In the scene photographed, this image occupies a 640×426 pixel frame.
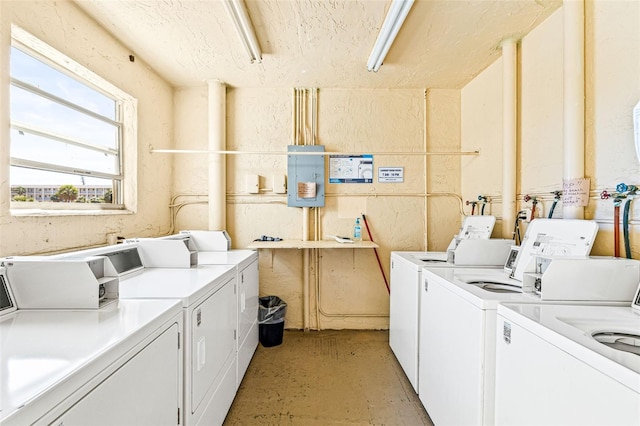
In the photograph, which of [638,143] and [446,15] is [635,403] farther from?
[446,15]

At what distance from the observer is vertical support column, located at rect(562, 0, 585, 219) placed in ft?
5.02

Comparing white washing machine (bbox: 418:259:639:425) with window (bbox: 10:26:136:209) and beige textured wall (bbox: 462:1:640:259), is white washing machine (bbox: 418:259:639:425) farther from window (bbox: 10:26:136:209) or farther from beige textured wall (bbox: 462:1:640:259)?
window (bbox: 10:26:136:209)

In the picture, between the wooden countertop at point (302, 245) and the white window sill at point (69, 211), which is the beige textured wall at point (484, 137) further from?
the white window sill at point (69, 211)

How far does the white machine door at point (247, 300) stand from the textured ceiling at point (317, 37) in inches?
70.3

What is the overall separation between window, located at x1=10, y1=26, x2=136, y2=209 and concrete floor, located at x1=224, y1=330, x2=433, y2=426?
1834 mm

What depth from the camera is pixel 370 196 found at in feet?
9.50

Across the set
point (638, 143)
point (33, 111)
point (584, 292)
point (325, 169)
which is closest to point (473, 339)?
point (584, 292)

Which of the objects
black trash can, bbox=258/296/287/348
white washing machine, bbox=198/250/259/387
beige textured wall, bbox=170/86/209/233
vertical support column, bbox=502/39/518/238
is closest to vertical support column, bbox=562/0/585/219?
vertical support column, bbox=502/39/518/238

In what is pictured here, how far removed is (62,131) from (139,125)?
0.66 meters

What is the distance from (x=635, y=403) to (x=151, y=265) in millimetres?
2181

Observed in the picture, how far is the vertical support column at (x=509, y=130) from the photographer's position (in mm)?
2098

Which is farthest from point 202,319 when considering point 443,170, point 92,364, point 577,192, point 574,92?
point 443,170

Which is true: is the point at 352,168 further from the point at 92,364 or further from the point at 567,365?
the point at 92,364

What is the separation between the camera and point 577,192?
1.54 m
